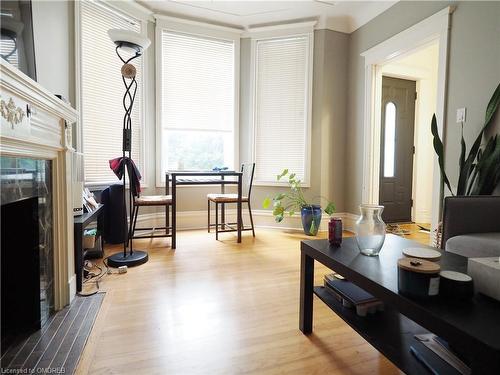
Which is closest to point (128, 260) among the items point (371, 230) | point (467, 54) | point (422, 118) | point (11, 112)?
point (11, 112)

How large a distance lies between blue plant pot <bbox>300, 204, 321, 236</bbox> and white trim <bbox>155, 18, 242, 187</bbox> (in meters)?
1.20

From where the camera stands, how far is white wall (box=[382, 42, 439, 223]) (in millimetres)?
4348

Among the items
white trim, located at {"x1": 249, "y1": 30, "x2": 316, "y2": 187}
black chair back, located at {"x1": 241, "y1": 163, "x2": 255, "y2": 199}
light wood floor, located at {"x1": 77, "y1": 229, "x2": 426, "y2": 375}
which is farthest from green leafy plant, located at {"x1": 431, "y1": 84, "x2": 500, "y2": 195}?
black chair back, located at {"x1": 241, "y1": 163, "x2": 255, "y2": 199}

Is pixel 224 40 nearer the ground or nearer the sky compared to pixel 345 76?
nearer the sky

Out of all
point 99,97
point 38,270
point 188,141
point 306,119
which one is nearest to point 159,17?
point 99,97

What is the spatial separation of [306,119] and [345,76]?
81 centimetres

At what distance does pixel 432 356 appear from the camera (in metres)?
0.98

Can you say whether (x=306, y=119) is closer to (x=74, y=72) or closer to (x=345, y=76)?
(x=345, y=76)

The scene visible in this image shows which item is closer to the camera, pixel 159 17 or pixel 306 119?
pixel 159 17

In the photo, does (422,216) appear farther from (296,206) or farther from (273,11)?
(273,11)

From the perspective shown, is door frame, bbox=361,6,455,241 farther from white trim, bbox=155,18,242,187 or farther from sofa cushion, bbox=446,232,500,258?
white trim, bbox=155,18,242,187

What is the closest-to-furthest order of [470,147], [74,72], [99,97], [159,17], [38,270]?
[38,270], [470,147], [74,72], [99,97], [159,17]

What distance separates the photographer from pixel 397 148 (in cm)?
449

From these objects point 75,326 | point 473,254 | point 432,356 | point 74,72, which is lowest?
point 75,326
